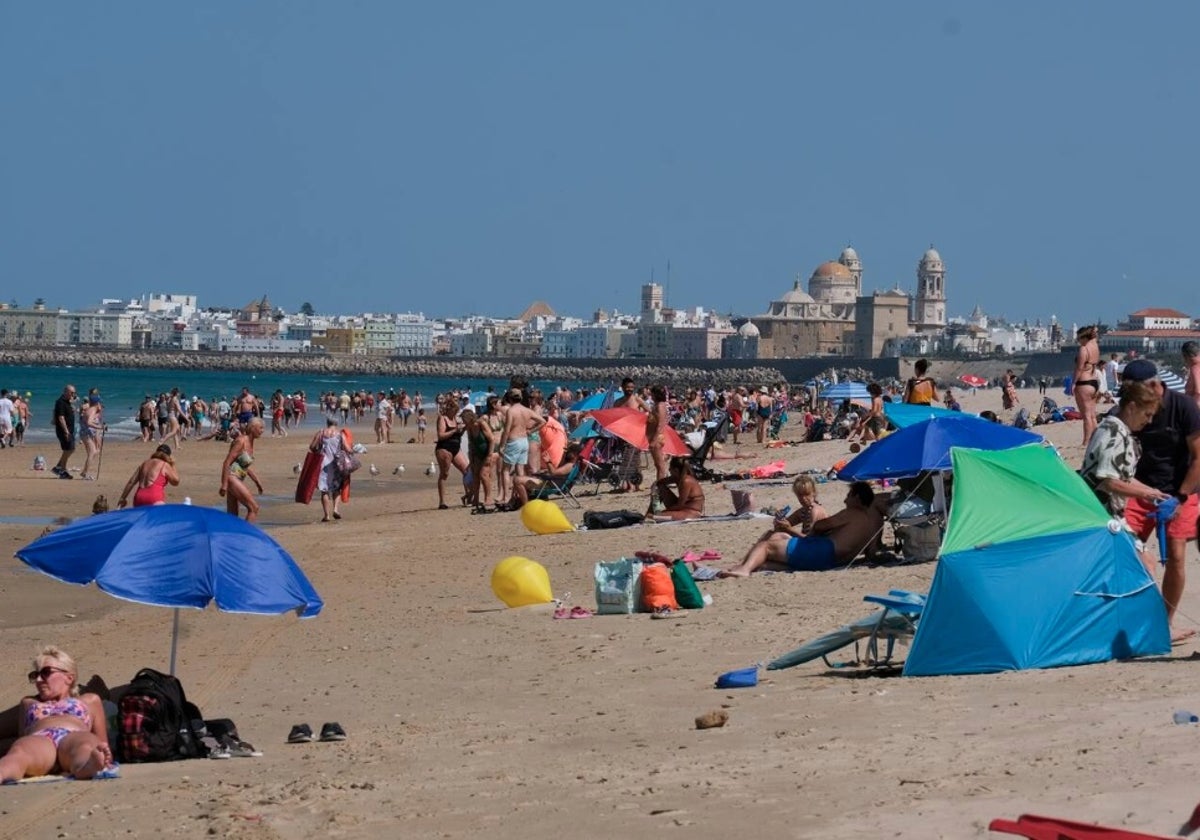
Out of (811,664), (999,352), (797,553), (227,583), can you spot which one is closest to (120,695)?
(227,583)

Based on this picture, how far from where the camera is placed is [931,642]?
7691mm

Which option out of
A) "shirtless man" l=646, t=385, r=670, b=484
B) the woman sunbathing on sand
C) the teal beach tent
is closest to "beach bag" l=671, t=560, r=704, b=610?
the teal beach tent

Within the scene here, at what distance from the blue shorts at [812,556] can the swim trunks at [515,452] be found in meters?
6.19

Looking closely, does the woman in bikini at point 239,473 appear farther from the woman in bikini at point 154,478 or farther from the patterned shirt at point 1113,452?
the patterned shirt at point 1113,452

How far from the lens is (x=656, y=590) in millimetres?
10219

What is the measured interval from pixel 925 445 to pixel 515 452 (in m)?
6.71

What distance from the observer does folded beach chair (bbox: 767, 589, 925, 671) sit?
313 inches

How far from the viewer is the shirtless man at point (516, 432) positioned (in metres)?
17.3

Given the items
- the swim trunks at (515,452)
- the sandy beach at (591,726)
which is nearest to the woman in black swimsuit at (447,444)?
the swim trunks at (515,452)

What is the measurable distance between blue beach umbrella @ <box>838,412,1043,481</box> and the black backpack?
5386mm

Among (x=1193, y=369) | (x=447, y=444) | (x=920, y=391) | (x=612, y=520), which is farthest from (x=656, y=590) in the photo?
(x=447, y=444)

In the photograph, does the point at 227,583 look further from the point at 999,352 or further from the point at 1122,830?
the point at 999,352

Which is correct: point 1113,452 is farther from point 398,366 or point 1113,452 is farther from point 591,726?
point 398,366

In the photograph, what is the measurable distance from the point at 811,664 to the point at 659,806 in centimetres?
280
